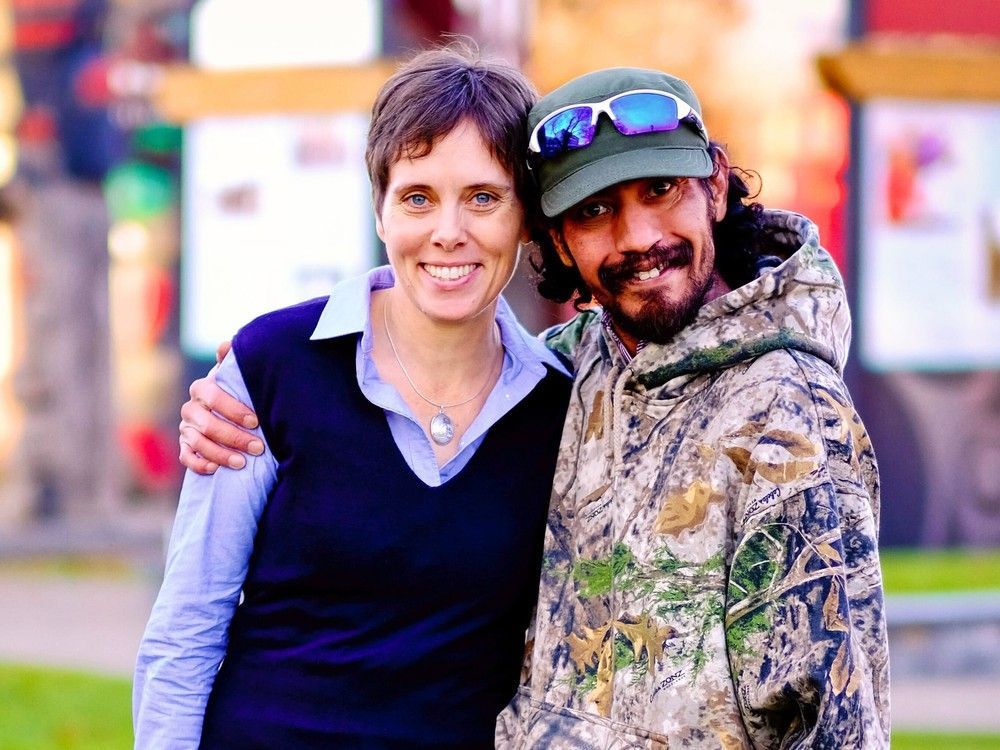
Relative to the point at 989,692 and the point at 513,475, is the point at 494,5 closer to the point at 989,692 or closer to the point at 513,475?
the point at 989,692

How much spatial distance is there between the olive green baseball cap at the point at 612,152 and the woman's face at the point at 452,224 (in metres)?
0.11

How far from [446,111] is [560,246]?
0.32m

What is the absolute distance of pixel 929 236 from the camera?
9.87m

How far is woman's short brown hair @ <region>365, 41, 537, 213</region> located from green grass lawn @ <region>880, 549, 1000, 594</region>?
6.13 meters

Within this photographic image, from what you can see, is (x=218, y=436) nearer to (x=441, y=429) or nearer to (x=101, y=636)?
(x=441, y=429)

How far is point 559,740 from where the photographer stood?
258cm

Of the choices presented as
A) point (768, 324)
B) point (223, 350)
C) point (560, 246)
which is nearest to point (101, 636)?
point (223, 350)

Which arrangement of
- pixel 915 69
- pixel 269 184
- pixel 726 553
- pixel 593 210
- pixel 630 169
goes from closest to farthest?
pixel 726 553, pixel 630 169, pixel 593 210, pixel 915 69, pixel 269 184

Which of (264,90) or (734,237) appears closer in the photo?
(734,237)

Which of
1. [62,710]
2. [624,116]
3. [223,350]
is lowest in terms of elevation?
[62,710]

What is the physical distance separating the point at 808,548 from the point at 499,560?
66 centimetres

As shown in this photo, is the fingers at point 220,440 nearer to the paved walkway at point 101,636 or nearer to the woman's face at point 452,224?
the woman's face at point 452,224

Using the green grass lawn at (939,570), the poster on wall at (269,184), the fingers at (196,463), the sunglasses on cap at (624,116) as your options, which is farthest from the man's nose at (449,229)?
the poster on wall at (269,184)

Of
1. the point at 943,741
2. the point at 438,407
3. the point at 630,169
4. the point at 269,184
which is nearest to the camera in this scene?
the point at 630,169
